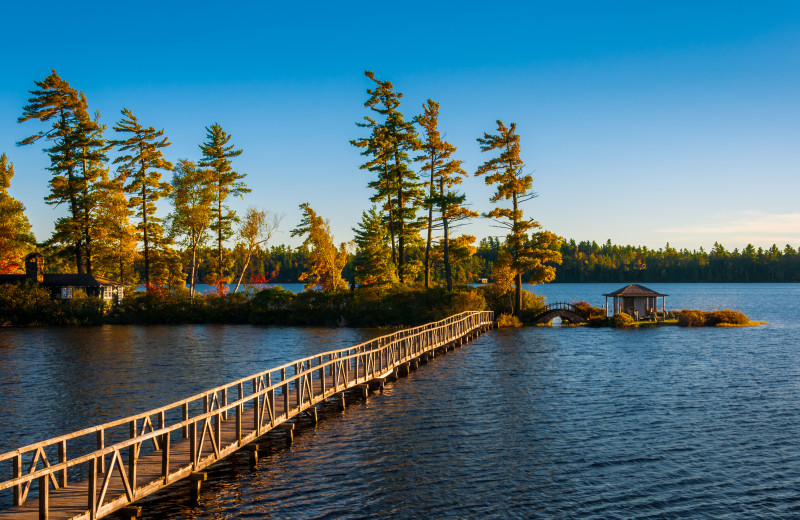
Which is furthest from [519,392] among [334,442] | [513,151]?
[513,151]

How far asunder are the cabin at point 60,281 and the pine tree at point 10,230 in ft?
41.9

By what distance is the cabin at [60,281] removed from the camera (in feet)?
216

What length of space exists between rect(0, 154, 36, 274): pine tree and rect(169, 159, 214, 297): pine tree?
78.2 feet

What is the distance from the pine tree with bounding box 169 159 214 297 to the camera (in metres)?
68.4

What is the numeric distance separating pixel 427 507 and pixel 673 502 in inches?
239

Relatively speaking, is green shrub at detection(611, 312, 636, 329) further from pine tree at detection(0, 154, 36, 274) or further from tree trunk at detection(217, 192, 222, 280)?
pine tree at detection(0, 154, 36, 274)

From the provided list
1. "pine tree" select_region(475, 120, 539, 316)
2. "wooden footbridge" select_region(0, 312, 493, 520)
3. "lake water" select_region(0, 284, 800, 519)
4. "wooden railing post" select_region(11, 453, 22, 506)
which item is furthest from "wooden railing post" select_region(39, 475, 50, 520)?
"pine tree" select_region(475, 120, 539, 316)

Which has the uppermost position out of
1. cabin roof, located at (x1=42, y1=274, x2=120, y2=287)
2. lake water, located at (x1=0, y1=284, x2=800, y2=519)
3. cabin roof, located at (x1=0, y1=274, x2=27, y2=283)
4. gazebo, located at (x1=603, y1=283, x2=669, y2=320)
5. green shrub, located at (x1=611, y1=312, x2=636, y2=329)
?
cabin roof, located at (x1=0, y1=274, x2=27, y2=283)

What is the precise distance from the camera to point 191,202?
69312 mm

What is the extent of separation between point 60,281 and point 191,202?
16270 millimetres

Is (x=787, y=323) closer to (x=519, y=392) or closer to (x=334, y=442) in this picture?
(x=519, y=392)

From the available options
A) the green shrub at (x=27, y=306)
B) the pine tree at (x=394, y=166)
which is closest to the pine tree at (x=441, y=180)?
the pine tree at (x=394, y=166)

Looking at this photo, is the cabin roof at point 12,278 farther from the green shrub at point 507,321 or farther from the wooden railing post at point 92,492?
the wooden railing post at point 92,492

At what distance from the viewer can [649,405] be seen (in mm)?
25703
